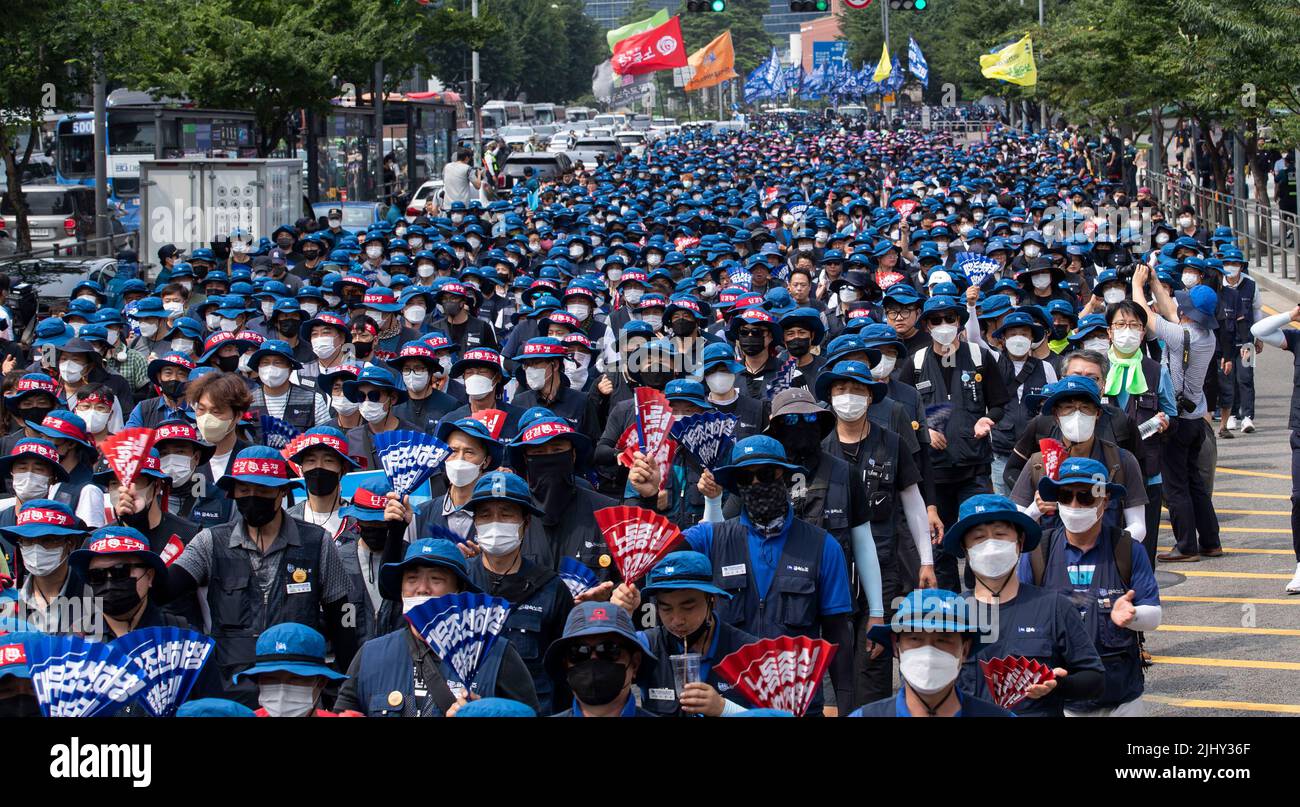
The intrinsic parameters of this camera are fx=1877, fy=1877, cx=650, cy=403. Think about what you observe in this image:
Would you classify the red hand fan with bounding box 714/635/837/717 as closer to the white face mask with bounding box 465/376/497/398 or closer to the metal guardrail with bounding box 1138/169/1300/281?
the white face mask with bounding box 465/376/497/398

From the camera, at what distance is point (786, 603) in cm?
736

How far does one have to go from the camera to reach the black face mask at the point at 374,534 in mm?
8102

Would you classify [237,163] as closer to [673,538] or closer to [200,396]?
[200,396]

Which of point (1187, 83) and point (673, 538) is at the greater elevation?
point (1187, 83)

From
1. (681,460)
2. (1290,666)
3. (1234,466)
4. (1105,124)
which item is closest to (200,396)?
(681,460)

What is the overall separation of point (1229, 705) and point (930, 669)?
15.2 feet

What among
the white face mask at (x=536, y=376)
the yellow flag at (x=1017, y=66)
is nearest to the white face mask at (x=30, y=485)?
the white face mask at (x=536, y=376)

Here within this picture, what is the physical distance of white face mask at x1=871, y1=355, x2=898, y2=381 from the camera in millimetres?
11039

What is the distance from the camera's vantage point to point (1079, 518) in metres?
7.59

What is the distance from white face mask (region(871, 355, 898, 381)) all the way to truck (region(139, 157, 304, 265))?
63.7 ft

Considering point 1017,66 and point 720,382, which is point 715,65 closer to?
point 1017,66

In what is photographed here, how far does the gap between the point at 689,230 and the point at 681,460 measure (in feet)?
55.5

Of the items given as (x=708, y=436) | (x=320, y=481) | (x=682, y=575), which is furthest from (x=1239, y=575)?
(x=682, y=575)
